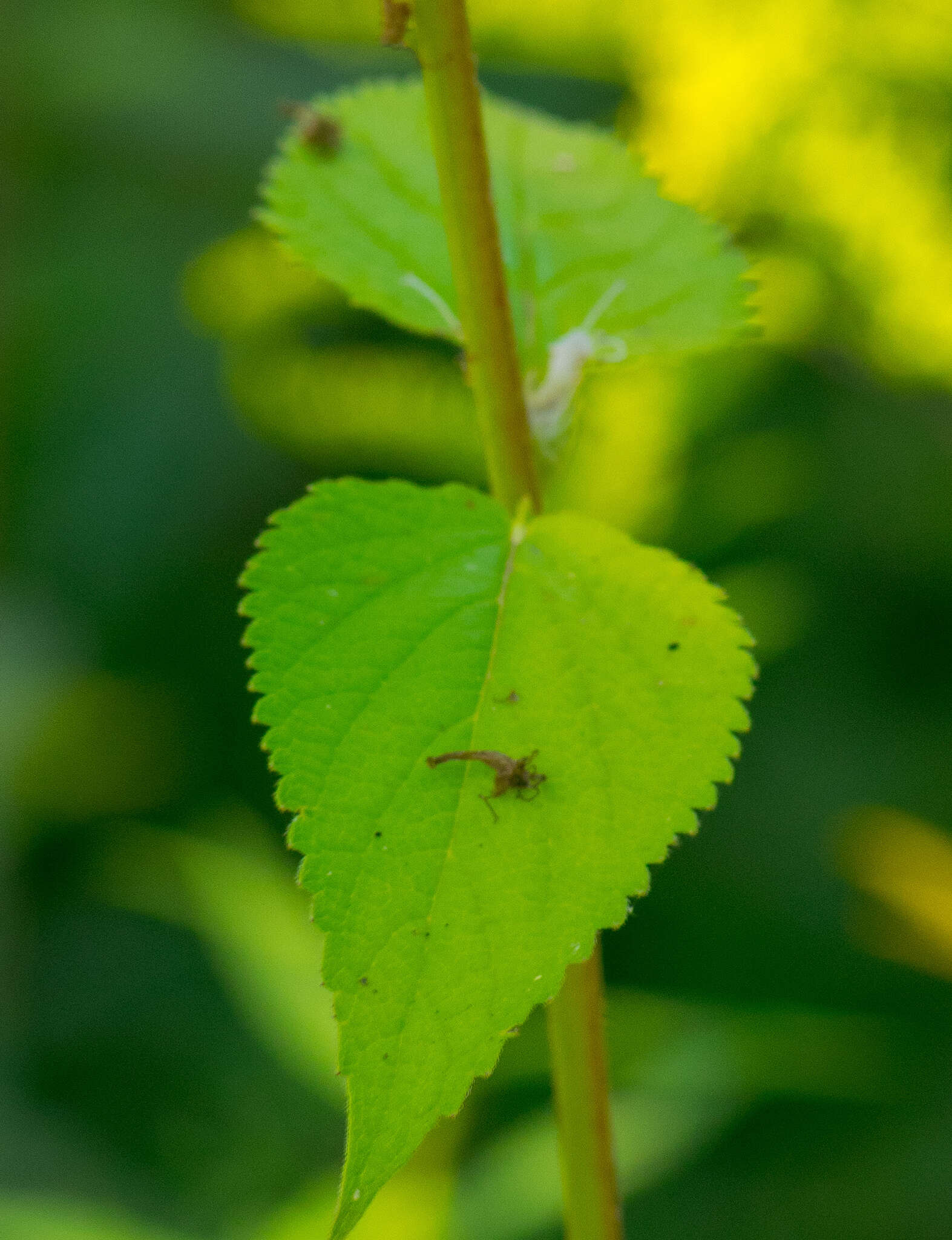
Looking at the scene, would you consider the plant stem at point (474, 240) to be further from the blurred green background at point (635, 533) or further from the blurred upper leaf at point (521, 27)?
the blurred upper leaf at point (521, 27)

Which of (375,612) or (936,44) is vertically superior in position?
(936,44)

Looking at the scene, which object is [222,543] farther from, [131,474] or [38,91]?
[38,91]

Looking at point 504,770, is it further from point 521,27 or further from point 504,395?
point 521,27

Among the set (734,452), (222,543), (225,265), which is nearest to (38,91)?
(225,265)

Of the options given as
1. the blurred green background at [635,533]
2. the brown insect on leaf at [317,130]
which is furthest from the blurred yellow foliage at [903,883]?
the brown insect on leaf at [317,130]

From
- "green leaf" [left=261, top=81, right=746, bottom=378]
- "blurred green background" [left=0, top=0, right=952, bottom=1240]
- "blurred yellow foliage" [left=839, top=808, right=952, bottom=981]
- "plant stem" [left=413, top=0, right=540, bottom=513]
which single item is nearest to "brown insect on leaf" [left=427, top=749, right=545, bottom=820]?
"plant stem" [left=413, top=0, right=540, bottom=513]
